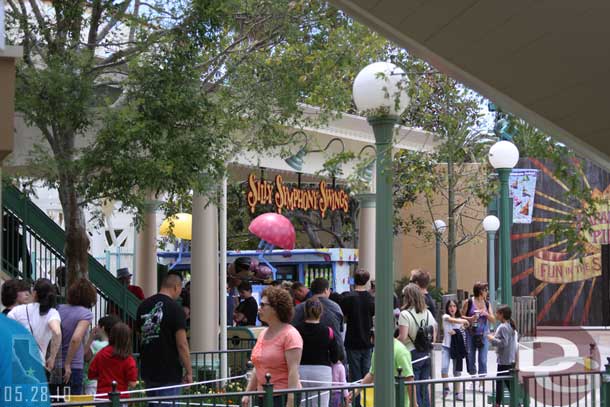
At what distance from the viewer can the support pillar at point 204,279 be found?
52.3 feet

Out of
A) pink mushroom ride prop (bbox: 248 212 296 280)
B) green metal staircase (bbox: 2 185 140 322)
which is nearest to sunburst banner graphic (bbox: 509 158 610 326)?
pink mushroom ride prop (bbox: 248 212 296 280)

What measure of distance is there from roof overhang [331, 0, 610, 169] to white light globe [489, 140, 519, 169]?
4891 millimetres

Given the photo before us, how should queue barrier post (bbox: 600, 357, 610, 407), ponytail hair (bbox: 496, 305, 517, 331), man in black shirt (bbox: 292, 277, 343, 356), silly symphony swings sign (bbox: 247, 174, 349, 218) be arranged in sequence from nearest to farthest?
queue barrier post (bbox: 600, 357, 610, 407), man in black shirt (bbox: 292, 277, 343, 356), ponytail hair (bbox: 496, 305, 517, 331), silly symphony swings sign (bbox: 247, 174, 349, 218)

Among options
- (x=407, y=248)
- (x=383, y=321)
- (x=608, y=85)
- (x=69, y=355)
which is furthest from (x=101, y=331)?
(x=407, y=248)

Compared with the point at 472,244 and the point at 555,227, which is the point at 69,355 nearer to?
the point at 555,227

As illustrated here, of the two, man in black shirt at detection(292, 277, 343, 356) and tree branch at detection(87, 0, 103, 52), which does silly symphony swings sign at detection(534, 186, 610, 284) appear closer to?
man in black shirt at detection(292, 277, 343, 356)

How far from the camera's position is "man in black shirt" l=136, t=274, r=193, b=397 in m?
9.48

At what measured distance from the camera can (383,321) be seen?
27.0 ft

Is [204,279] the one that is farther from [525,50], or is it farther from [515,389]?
[525,50]

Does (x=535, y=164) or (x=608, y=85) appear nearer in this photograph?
(x=608, y=85)

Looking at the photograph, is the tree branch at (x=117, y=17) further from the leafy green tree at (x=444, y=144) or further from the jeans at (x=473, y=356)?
the jeans at (x=473, y=356)

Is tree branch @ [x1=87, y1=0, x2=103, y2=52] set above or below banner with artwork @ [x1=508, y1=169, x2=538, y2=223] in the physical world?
above

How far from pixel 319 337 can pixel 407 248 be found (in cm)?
3012

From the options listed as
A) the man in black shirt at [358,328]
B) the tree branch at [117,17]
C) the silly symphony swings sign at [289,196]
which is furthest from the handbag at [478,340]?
the tree branch at [117,17]
